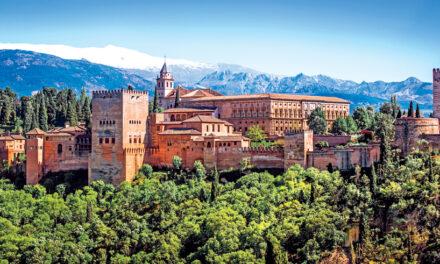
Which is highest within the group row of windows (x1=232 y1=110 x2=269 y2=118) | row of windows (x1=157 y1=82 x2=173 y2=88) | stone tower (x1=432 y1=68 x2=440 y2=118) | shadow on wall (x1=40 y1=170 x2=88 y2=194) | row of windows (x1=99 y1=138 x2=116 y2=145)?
row of windows (x1=157 y1=82 x2=173 y2=88)

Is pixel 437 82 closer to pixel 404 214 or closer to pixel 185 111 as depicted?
pixel 404 214

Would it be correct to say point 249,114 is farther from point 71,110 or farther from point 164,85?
point 164,85

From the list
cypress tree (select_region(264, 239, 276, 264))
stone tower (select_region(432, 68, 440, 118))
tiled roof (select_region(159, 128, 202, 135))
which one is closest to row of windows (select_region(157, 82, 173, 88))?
tiled roof (select_region(159, 128, 202, 135))

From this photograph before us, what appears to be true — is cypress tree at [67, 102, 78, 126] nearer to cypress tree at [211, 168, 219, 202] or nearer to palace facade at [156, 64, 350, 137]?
palace facade at [156, 64, 350, 137]

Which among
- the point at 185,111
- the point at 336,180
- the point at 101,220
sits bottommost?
the point at 101,220

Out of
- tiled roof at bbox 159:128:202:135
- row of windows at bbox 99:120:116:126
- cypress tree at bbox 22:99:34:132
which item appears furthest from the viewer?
cypress tree at bbox 22:99:34:132

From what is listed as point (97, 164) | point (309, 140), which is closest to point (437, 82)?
point (309, 140)
